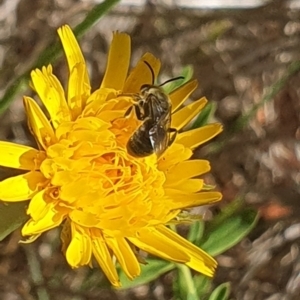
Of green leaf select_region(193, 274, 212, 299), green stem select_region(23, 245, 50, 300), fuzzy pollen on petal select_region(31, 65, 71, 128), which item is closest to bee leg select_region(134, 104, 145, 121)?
fuzzy pollen on petal select_region(31, 65, 71, 128)

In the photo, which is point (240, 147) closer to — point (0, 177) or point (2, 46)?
point (2, 46)

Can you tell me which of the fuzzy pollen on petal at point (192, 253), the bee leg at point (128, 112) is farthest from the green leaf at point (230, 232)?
the bee leg at point (128, 112)

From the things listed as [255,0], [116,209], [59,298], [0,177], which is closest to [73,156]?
[116,209]

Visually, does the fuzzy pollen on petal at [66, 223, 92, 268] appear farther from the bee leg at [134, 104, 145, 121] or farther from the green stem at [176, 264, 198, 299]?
the green stem at [176, 264, 198, 299]

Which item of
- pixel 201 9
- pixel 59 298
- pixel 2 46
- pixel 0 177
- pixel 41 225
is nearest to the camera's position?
pixel 41 225

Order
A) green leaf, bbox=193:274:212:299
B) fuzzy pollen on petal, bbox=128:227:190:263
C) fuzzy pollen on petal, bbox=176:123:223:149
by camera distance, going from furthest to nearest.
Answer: green leaf, bbox=193:274:212:299 < fuzzy pollen on petal, bbox=176:123:223:149 < fuzzy pollen on petal, bbox=128:227:190:263
